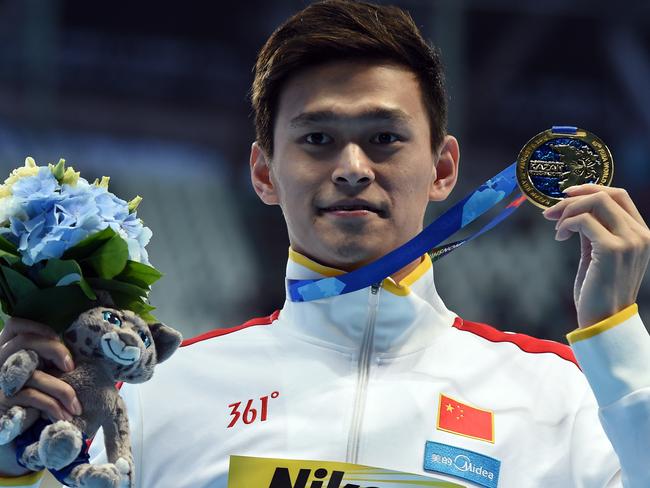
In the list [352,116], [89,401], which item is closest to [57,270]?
[89,401]

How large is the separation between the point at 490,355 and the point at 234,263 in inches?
267

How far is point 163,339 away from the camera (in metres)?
2.26

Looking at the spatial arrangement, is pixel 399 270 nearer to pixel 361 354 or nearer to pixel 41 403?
pixel 361 354

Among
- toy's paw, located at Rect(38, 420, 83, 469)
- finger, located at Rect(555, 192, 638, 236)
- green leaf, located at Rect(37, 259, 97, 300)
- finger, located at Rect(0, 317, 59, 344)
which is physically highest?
finger, located at Rect(555, 192, 638, 236)

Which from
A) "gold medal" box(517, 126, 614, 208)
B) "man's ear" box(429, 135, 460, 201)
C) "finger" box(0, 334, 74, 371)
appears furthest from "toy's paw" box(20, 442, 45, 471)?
"man's ear" box(429, 135, 460, 201)

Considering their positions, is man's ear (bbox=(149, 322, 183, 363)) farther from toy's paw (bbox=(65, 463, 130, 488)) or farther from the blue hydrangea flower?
toy's paw (bbox=(65, 463, 130, 488))

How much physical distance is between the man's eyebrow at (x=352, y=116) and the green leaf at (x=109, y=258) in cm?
66

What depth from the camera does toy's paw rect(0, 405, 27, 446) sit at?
6.75ft

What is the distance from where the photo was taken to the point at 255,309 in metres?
8.79

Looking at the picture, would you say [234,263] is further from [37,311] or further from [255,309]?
[37,311]

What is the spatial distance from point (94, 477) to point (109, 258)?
403 mm

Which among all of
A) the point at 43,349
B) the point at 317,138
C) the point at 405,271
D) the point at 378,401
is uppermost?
the point at 317,138

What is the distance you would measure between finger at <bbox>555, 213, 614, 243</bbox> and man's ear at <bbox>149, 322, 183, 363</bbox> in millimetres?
756

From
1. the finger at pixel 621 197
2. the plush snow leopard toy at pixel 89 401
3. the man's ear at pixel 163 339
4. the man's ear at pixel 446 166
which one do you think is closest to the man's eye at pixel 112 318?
the plush snow leopard toy at pixel 89 401
